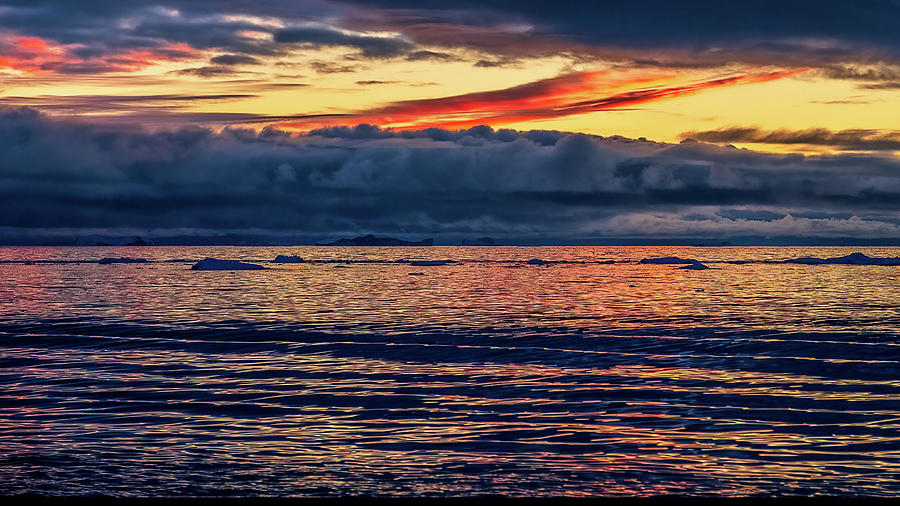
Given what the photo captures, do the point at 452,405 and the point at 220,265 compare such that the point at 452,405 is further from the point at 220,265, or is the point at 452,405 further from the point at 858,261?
the point at 858,261

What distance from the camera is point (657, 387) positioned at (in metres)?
21.4

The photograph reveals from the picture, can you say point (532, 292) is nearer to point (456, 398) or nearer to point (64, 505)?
point (456, 398)

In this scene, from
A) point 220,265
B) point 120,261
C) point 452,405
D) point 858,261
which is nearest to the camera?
point 452,405

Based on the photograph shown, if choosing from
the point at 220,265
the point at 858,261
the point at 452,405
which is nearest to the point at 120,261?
the point at 220,265

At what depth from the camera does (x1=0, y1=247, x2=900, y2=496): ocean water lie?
12.5m

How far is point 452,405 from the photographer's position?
1906 cm

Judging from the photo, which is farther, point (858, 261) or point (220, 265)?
point (858, 261)

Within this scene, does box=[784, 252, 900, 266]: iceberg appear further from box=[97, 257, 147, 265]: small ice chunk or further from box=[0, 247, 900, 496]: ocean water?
box=[97, 257, 147, 265]: small ice chunk

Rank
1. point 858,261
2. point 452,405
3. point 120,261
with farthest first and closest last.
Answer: point 120,261 → point 858,261 → point 452,405

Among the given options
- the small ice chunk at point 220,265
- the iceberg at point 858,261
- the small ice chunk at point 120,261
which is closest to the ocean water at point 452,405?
the small ice chunk at point 220,265

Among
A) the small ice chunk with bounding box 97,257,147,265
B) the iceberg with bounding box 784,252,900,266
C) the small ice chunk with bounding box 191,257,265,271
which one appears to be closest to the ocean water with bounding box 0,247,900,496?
the small ice chunk with bounding box 191,257,265,271

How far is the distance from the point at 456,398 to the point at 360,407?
8.71 feet

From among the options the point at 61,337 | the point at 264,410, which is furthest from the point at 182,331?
the point at 264,410

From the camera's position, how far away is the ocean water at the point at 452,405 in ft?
41.1
